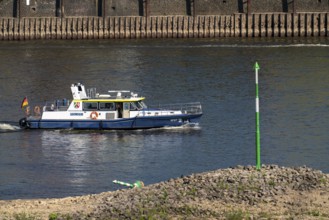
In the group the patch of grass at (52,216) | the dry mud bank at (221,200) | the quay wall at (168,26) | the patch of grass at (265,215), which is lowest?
the patch of grass at (52,216)

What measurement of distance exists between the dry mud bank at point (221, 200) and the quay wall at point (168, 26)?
3330 inches

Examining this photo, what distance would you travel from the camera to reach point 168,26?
12169 centimetres

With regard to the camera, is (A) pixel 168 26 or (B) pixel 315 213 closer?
(B) pixel 315 213

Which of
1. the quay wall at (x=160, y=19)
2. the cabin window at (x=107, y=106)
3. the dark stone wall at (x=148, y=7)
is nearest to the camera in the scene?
the cabin window at (x=107, y=106)

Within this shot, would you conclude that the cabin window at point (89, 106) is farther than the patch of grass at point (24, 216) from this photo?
Yes

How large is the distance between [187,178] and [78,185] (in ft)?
40.9

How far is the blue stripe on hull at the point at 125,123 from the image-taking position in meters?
62.8

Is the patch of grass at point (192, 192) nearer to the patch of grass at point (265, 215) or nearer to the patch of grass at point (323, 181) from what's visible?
the patch of grass at point (265, 215)

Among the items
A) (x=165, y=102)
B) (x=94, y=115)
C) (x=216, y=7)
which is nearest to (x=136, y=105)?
(x=94, y=115)

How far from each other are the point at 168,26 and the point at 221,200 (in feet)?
294

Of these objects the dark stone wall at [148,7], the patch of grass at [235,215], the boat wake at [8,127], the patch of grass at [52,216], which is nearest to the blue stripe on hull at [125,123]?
the boat wake at [8,127]

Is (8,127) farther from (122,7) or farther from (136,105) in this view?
(122,7)

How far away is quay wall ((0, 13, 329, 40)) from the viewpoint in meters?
119

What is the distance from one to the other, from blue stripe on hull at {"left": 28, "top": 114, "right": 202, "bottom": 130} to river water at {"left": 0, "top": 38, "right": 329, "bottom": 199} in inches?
16.0
